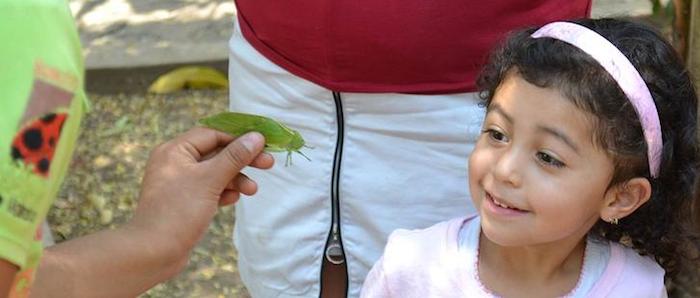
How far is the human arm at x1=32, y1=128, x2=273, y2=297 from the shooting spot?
1298 millimetres

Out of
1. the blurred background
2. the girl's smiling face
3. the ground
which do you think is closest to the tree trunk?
the blurred background

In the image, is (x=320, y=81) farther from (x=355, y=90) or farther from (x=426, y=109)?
(x=426, y=109)

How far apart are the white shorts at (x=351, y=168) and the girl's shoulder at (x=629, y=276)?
294 millimetres

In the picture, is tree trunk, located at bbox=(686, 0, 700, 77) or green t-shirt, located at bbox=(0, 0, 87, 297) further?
tree trunk, located at bbox=(686, 0, 700, 77)

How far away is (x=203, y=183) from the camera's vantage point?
4.97 feet

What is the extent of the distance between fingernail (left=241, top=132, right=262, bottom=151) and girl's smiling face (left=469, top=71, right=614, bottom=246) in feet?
1.17

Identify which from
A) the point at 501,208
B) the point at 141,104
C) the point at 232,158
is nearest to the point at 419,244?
the point at 501,208

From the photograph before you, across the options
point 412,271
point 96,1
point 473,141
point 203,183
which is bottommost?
point 96,1

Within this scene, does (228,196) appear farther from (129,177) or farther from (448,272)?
(129,177)

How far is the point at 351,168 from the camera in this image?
199 centimetres

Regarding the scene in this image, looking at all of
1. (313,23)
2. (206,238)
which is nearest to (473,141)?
(313,23)

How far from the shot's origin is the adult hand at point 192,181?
145 cm

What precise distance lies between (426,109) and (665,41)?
42cm

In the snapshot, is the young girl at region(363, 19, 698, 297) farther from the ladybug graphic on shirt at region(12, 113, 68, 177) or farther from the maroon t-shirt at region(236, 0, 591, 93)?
the ladybug graphic on shirt at region(12, 113, 68, 177)
